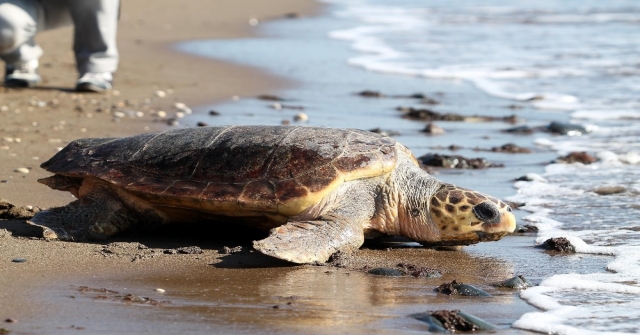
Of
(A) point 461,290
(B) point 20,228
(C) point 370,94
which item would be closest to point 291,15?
(C) point 370,94

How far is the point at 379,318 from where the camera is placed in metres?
3.34

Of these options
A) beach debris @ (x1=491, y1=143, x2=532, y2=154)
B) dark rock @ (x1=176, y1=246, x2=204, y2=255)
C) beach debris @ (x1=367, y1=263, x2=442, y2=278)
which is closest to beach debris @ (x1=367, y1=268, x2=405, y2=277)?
beach debris @ (x1=367, y1=263, x2=442, y2=278)

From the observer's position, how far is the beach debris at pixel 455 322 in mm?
3242

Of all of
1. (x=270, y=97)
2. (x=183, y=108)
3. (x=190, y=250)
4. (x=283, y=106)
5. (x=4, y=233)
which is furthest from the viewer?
(x=270, y=97)

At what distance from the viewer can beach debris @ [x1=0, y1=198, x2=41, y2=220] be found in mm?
4875

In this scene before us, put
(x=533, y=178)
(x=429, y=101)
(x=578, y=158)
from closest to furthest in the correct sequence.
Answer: (x=533, y=178), (x=578, y=158), (x=429, y=101)

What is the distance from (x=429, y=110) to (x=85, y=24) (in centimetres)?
342

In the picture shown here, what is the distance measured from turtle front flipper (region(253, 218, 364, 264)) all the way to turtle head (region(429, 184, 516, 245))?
1.36 feet

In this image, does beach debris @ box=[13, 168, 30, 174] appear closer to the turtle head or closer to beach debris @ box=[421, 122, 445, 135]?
the turtle head

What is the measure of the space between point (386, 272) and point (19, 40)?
20.0 feet

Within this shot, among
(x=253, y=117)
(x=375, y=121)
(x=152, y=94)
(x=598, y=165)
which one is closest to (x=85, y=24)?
(x=152, y=94)

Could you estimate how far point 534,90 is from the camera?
10.5 metres

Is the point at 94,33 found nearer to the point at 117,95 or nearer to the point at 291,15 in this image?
the point at 117,95

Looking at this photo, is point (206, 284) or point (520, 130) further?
A: point (520, 130)
